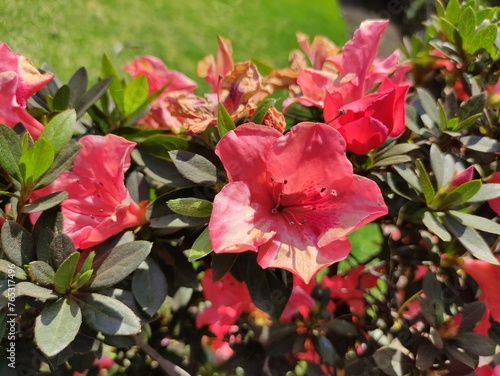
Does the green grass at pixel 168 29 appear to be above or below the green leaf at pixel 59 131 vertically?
below

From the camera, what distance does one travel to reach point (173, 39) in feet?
16.7

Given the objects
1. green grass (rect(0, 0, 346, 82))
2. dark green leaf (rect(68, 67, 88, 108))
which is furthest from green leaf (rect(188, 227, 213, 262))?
green grass (rect(0, 0, 346, 82))

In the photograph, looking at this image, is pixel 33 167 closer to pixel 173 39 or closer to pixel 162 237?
pixel 162 237

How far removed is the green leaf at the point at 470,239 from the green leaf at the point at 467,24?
42cm

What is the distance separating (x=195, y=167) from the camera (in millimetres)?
880

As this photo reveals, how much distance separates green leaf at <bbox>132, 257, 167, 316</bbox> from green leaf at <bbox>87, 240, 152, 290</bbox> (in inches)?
3.6

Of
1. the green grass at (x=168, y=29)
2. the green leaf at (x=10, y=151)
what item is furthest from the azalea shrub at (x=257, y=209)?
the green grass at (x=168, y=29)

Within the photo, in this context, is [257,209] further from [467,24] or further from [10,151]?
[467,24]

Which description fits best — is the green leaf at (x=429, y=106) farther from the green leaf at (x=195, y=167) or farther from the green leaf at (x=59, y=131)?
the green leaf at (x=59, y=131)

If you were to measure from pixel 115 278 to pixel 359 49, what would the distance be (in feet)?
1.94

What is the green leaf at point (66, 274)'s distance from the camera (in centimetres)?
77

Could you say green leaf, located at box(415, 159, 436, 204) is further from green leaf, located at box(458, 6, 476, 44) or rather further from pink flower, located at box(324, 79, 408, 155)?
green leaf, located at box(458, 6, 476, 44)

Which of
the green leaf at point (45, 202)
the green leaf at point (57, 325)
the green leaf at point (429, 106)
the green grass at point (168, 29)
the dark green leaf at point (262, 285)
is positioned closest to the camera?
the green leaf at point (57, 325)

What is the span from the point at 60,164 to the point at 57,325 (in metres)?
0.26
